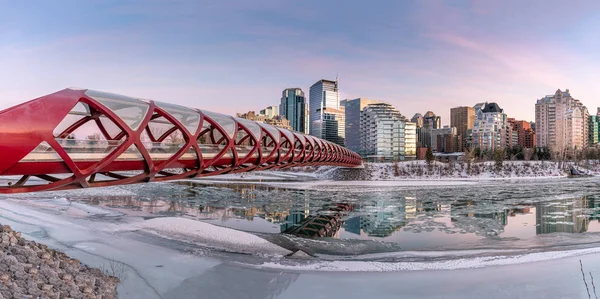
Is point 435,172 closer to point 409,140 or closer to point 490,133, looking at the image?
point 409,140

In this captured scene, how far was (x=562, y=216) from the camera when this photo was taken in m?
24.4

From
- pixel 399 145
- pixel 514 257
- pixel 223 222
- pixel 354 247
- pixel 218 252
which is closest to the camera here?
pixel 514 257

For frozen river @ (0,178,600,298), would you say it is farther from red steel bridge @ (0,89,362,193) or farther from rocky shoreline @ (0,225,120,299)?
red steel bridge @ (0,89,362,193)

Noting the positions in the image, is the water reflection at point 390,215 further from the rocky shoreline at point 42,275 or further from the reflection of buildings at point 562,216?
the rocky shoreline at point 42,275

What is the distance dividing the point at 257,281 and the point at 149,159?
650 centimetres

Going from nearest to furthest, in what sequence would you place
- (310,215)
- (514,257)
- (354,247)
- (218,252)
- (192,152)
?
(514,257)
(218,252)
(354,247)
(192,152)
(310,215)

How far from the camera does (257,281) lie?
11328mm

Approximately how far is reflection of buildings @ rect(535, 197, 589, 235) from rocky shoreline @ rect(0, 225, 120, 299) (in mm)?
20221

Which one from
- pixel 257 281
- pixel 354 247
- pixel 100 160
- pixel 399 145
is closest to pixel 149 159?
pixel 100 160

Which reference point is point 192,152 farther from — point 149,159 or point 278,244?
point 278,244

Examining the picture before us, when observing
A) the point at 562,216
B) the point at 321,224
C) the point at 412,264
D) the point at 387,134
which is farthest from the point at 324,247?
the point at 387,134

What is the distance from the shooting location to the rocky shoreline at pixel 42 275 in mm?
8633

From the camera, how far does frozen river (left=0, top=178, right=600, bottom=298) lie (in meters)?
10.8

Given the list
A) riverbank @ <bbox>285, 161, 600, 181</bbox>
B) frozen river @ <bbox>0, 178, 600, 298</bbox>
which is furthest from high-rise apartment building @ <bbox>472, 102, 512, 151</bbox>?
frozen river @ <bbox>0, 178, 600, 298</bbox>
